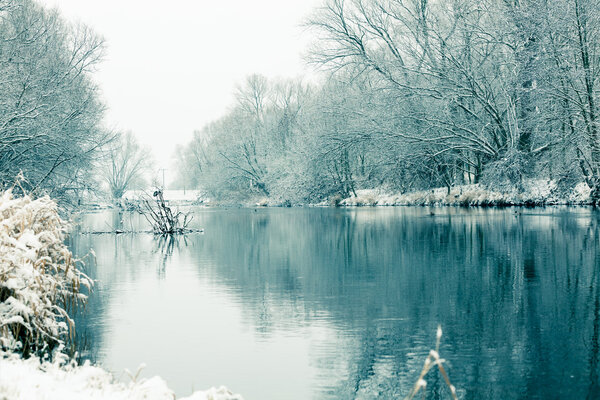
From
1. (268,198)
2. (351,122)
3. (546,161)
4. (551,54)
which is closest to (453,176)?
(351,122)

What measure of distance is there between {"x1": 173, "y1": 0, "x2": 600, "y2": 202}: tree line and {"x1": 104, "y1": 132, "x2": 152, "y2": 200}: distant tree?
1817 inches

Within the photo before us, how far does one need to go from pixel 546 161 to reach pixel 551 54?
6.44 metres

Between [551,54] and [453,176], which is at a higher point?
[551,54]

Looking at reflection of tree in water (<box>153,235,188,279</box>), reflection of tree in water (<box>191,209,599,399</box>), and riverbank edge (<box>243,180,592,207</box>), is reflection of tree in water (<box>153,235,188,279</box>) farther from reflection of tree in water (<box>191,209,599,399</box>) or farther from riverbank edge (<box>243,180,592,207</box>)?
riverbank edge (<box>243,180,592,207</box>)

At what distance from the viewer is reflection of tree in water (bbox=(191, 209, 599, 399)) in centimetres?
575

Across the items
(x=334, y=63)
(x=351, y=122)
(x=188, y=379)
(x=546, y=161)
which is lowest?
(x=188, y=379)

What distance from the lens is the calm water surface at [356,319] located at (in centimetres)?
576

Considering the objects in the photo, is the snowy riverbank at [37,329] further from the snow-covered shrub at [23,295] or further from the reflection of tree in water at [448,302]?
the reflection of tree in water at [448,302]

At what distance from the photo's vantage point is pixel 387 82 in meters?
39.2

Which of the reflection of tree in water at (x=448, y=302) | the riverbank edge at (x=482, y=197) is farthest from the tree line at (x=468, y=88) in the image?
the reflection of tree in water at (x=448, y=302)

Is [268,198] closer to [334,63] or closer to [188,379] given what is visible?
[334,63]

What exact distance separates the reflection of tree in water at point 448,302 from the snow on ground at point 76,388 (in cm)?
168

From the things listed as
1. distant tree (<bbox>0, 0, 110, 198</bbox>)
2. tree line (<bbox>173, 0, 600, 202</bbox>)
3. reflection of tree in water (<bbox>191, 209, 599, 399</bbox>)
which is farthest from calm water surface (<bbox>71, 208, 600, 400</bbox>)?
tree line (<bbox>173, 0, 600, 202</bbox>)

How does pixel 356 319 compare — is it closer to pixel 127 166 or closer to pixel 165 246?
pixel 165 246
